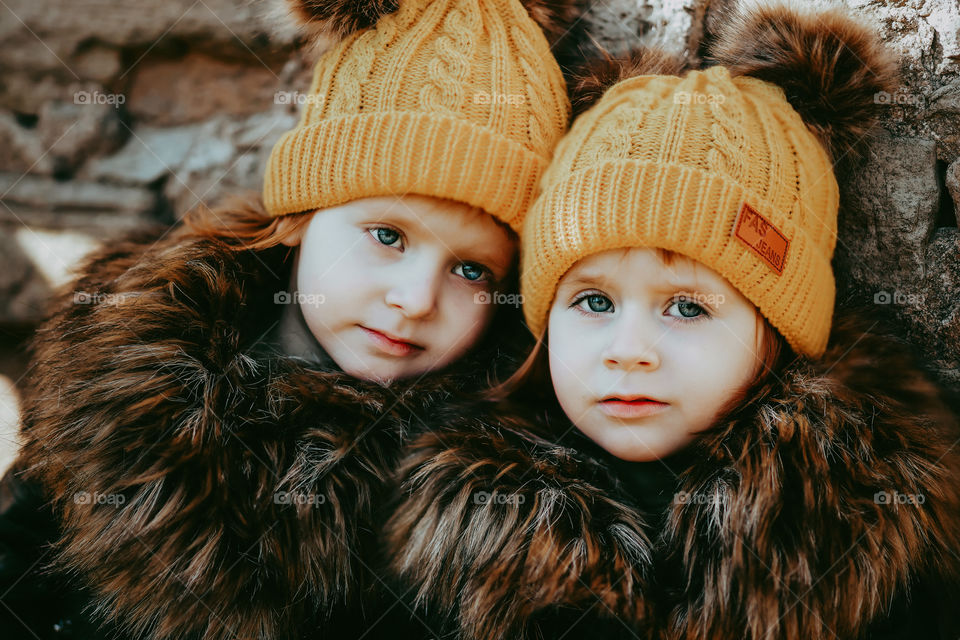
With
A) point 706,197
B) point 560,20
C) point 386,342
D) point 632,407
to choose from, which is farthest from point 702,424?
point 560,20

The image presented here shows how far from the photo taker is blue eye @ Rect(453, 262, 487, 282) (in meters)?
1.41

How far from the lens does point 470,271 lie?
4.66ft

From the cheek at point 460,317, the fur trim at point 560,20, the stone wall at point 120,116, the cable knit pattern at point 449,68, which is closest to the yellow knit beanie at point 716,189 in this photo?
the cheek at point 460,317

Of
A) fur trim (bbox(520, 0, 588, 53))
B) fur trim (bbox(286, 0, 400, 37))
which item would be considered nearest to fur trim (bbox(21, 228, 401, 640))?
fur trim (bbox(286, 0, 400, 37))

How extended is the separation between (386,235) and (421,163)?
161 mm

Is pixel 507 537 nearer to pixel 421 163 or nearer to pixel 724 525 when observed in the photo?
pixel 724 525

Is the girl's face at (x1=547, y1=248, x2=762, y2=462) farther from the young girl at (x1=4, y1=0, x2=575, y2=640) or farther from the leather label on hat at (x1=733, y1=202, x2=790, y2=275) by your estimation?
the young girl at (x1=4, y1=0, x2=575, y2=640)

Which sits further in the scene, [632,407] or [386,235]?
[386,235]

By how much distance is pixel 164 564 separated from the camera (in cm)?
111

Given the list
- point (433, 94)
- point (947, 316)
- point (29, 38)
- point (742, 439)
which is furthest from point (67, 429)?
point (947, 316)

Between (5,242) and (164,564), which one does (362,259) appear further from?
(5,242)

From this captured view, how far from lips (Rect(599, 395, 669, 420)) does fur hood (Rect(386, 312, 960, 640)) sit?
94 millimetres

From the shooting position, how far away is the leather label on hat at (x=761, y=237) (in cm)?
114

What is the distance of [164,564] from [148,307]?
482 mm
